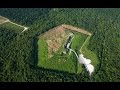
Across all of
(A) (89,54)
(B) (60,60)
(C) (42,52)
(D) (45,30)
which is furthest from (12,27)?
(A) (89,54)

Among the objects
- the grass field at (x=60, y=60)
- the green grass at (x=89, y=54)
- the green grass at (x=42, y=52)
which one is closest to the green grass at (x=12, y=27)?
the green grass at (x=42, y=52)

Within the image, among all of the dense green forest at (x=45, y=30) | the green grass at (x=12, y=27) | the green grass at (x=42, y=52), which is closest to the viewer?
the dense green forest at (x=45, y=30)

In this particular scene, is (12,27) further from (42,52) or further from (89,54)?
(89,54)

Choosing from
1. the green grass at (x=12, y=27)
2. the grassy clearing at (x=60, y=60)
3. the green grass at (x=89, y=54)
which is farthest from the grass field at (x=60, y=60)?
the green grass at (x=12, y=27)

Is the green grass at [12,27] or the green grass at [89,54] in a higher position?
the green grass at [12,27]

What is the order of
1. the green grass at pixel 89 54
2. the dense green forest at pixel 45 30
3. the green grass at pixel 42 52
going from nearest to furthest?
1. the dense green forest at pixel 45 30
2. the green grass at pixel 42 52
3. the green grass at pixel 89 54

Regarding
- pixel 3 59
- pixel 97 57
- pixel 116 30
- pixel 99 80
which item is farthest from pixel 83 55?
pixel 3 59

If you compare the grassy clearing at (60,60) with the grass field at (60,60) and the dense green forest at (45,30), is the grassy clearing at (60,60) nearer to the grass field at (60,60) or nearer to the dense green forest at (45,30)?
the grass field at (60,60)

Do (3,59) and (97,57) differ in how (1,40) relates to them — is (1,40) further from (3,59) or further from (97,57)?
(97,57)

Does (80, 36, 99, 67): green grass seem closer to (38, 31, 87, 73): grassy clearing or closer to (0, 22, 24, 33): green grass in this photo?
(38, 31, 87, 73): grassy clearing

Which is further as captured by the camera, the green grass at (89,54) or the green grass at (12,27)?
the green grass at (12,27)
